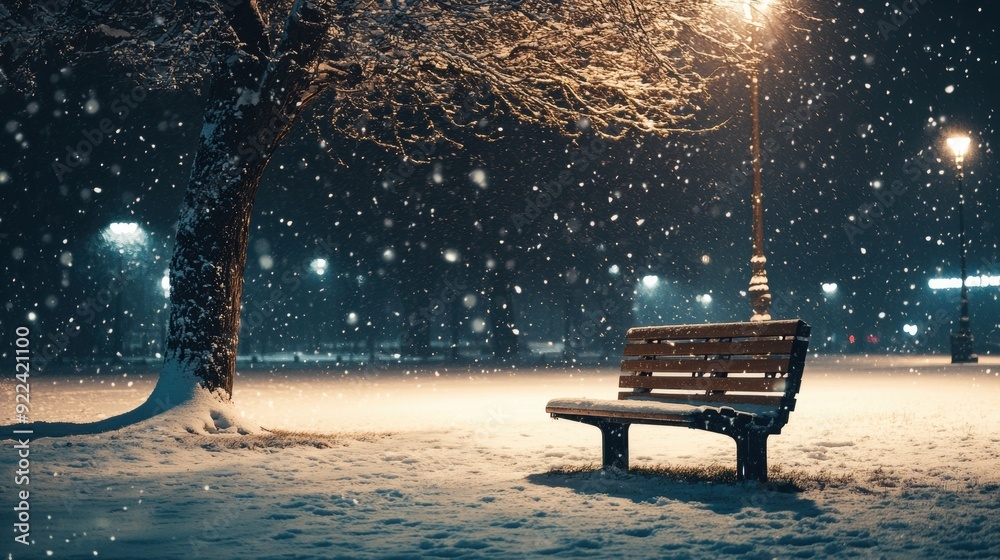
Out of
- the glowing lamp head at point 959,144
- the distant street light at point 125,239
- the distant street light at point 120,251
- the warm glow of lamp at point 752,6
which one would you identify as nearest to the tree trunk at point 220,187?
the warm glow of lamp at point 752,6

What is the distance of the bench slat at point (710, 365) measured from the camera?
6.63 meters

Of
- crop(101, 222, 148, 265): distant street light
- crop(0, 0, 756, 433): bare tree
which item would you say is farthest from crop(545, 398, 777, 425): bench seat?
crop(101, 222, 148, 265): distant street light

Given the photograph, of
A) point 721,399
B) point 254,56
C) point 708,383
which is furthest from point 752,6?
point 254,56

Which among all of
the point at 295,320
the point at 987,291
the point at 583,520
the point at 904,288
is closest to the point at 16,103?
the point at 583,520

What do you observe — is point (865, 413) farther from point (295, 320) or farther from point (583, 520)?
point (295, 320)

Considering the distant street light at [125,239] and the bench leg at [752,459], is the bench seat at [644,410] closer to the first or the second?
the bench leg at [752,459]

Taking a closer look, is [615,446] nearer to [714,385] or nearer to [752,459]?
[714,385]

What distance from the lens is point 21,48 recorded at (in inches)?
412

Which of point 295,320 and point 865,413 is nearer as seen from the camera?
point 865,413

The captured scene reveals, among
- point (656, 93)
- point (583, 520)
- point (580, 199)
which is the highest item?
point (580, 199)

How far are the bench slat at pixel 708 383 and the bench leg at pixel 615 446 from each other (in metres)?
0.63

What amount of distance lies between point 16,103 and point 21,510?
21.7m

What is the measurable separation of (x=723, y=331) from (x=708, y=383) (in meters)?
0.43

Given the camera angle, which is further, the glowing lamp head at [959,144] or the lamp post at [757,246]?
the glowing lamp head at [959,144]
